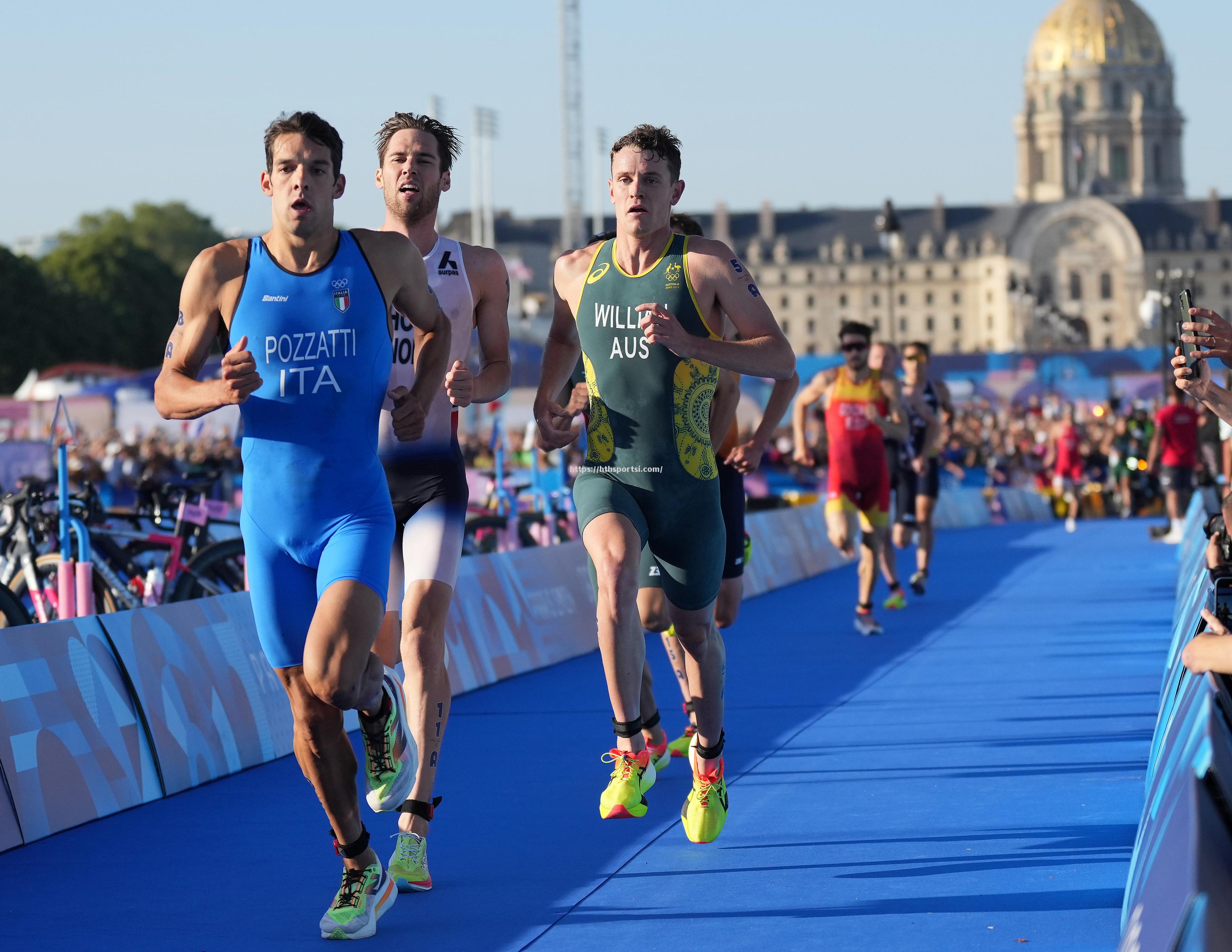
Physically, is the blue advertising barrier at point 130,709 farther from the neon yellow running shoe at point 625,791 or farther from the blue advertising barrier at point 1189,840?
the blue advertising barrier at point 1189,840

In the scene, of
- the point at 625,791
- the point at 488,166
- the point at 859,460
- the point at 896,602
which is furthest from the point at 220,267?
the point at 488,166

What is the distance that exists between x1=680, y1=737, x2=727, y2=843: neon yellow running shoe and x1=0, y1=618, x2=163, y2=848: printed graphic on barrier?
215 cm

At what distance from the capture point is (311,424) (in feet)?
15.8

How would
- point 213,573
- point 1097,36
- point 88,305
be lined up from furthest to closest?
point 1097,36 → point 88,305 → point 213,573

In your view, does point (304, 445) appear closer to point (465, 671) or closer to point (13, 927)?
point (13, 927)

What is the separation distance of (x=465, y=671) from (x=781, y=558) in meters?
9.29

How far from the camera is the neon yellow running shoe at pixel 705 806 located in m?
5.86

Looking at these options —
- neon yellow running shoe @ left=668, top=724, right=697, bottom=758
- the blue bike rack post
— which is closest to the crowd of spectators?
the blue bike rack post

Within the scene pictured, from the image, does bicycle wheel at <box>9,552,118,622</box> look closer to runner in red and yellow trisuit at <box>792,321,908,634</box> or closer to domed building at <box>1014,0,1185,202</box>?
runner in red and yellow trisuit at <box>792,321,908,634</box>

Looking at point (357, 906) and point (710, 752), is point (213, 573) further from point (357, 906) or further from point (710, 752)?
point (357, 906)

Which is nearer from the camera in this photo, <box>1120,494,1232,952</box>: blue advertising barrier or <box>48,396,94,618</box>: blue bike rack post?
<box>1120,494,1232,952</box>: blue advertising barrier

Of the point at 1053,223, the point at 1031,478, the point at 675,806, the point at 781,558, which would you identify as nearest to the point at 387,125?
the point at 675,806

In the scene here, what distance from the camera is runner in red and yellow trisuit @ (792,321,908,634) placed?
42.2 ft

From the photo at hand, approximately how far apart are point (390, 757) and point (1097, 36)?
186m
